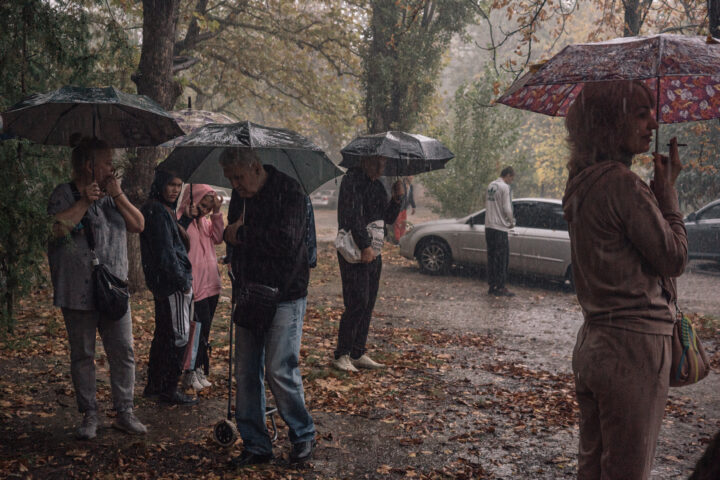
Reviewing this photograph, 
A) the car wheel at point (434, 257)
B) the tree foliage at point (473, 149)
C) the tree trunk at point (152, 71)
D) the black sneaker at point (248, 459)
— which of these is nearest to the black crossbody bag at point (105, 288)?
the black sneaker at point (248, 459)

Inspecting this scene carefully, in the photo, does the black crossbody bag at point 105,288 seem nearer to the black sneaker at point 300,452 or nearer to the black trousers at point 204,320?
the black trousers at point 204,320

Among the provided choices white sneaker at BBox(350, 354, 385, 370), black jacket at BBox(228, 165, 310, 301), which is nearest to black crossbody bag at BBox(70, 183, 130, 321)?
black jacket at BBox(228, 165, 310, 301)

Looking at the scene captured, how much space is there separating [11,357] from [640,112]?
6.44m

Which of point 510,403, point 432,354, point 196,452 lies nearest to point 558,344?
point 432,354

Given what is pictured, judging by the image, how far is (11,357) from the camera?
6.43m

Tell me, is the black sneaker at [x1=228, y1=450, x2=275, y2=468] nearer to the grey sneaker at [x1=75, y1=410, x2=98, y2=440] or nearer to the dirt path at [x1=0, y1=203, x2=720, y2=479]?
the dirt path at [x1=0, y1=203, x2=720, y2=479]

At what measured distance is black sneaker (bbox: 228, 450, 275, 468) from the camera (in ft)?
13.1

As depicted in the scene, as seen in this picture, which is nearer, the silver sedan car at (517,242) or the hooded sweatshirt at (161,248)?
the hooded sweatshirt at (161,248)

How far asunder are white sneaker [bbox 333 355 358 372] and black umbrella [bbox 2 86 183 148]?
2.83 metres

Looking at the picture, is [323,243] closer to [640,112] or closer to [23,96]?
[23,96]

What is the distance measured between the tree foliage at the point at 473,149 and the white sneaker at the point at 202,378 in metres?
13.8

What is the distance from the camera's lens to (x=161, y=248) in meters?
4.82

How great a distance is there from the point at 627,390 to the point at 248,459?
2.60 m

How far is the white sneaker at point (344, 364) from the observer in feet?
20.8
